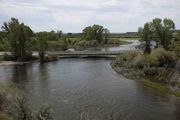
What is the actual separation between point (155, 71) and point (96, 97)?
64.6 feet

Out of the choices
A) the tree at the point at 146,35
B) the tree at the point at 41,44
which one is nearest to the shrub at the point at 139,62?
the tree at the point at 146,35

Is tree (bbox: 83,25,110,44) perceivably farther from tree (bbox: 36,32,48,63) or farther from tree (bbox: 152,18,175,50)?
tree (bbox: 152,18,175,50)

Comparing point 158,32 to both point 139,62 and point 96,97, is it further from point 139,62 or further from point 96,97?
point 96,97

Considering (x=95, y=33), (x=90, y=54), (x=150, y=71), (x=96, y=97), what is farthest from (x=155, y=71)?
(x=95, y=33)

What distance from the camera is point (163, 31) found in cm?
7594

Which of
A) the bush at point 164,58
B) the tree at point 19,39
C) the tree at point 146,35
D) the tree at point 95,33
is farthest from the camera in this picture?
the tree at point 95,33

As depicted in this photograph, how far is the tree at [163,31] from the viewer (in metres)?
75.9

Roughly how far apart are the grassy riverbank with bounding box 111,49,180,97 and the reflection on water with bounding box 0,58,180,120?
2366 millimetres

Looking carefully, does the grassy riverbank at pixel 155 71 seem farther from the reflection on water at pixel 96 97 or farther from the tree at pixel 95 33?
the tree at pixel 95 33

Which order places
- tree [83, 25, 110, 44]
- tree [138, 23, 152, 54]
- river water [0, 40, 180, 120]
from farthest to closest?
tree [83, 25, 110, 44] < tree [138, 23, 152, 54] < river water [0, 40, 180, 120]

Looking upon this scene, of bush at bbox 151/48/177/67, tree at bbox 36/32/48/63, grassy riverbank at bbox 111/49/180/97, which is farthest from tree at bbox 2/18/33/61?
bush at bbox 151/48/177/67

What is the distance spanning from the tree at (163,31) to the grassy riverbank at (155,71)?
15.7 metres

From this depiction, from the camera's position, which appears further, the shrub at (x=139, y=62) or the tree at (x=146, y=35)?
the tree at (x=146, y=35)

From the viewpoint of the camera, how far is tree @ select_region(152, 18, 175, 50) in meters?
75.9
